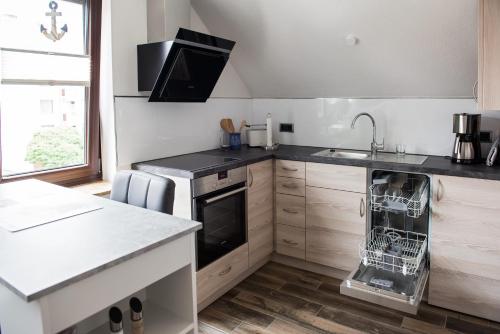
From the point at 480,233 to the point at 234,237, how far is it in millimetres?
1508

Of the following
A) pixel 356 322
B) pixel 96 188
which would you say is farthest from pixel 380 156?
pixel 96 188

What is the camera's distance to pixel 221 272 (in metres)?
2.65

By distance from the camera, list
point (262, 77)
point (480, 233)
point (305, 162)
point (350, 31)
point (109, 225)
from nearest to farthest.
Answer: point (109, 225), point (480, 233), point (350, 31), point (305, 162), point (262, 77)

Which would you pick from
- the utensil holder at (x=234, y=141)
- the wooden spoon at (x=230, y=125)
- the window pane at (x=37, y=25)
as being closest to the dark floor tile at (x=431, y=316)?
the utensil holder at (x=234, y=141)

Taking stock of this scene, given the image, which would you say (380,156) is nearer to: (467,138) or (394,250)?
(467,138)

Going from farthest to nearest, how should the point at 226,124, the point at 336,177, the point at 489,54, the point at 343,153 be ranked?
1. the point at 226,124
2. the point at 343,153
3. the point at 336,177
4. the point at 489,54

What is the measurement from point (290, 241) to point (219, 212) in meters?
0.75

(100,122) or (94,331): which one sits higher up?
(100,122)

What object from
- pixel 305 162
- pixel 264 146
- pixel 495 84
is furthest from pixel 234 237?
pixel 495 84

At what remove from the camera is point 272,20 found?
283 cm

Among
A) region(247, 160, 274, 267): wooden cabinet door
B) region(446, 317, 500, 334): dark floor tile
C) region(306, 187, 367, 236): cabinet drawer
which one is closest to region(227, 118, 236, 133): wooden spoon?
region(247, 160, 274, 267): wooden cabinet door

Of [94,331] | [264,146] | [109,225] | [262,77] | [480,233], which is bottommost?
[94,331]

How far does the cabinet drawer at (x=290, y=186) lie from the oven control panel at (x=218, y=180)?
0.38 meters

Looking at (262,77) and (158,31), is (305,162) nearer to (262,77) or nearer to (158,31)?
(262,77)
